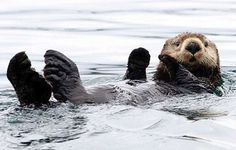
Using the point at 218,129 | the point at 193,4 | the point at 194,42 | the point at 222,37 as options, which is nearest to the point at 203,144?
the point at 218,129

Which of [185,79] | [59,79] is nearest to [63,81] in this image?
[59,79]

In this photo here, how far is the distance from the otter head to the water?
0.30 m

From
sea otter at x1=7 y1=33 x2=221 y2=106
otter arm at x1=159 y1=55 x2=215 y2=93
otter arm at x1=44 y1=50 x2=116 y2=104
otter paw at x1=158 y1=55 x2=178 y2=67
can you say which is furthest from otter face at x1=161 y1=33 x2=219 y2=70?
otter arm at x1=44 y1=50 x2=116 y2=104

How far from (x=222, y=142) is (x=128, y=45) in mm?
6439

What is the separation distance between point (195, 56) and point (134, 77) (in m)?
0.65

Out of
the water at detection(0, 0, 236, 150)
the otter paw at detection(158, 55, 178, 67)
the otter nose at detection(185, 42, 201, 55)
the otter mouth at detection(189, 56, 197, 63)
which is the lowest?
the water at detection(0, 0, 236, 150)

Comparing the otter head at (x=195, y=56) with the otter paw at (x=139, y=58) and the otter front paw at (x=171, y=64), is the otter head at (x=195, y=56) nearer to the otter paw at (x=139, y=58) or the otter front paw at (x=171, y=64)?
the otter front paw at (x=171, y=64)

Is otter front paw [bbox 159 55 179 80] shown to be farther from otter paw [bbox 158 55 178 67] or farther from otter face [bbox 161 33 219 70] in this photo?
otter face [bbox 161 33 219 70]

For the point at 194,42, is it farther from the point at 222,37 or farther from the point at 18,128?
the point at 222,37

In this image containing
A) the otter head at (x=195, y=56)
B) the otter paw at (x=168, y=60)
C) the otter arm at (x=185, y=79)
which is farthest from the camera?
the otter head at (x=195, y=56)

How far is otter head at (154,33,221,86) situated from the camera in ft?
22.4

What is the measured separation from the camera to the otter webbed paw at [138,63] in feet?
22.1

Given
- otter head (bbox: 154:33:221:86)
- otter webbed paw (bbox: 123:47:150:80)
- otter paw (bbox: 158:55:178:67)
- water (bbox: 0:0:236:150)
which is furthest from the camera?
otter head (bbox: 154:33:221:86)

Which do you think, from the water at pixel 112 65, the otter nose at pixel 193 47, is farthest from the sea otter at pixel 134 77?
the water at pixel 112 65
